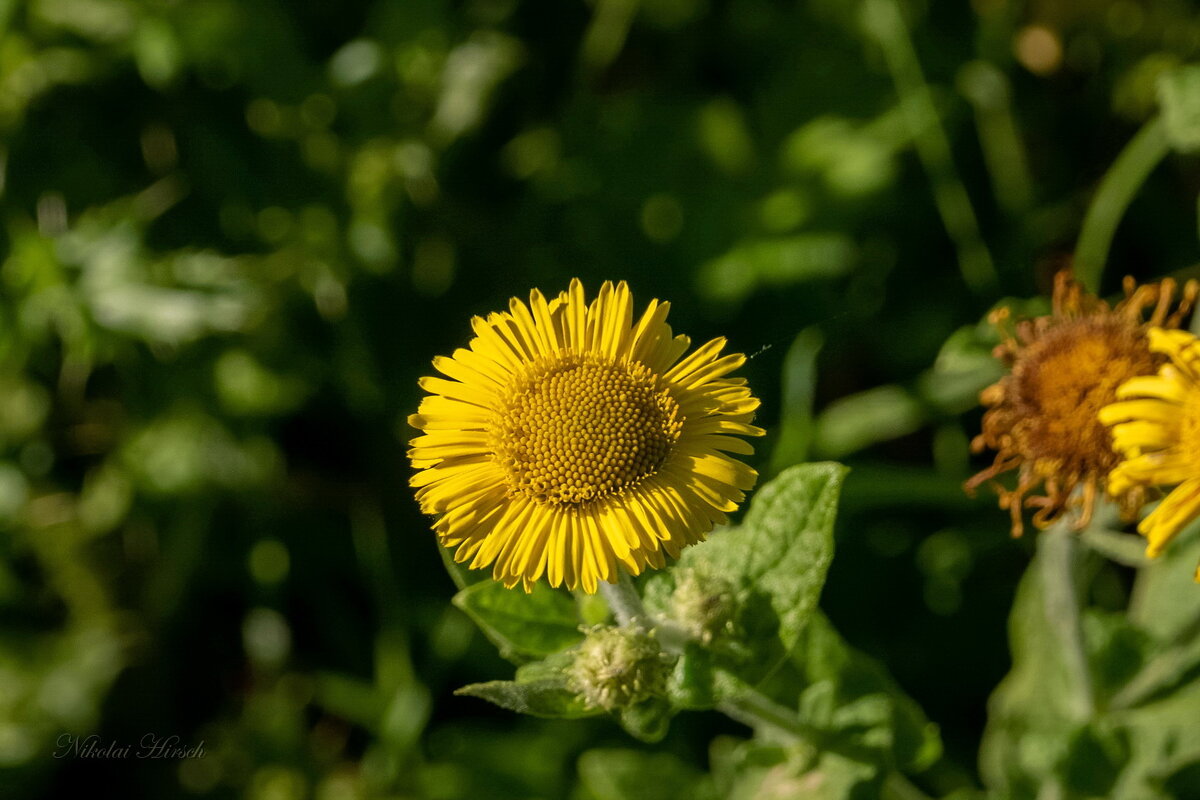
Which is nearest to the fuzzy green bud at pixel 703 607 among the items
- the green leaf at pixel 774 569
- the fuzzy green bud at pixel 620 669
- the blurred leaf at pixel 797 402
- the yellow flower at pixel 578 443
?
the green leaf at pixel 774 569

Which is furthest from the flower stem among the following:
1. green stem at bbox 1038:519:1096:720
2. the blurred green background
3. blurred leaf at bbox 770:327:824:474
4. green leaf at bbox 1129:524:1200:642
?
green leaf at bbox 1129:524:1200:642

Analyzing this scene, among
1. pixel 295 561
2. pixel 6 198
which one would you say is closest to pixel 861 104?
pixel 295 561

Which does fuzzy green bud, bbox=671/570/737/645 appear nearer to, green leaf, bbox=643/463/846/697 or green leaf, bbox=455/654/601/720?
green leaf, bbox=643/463/846/697

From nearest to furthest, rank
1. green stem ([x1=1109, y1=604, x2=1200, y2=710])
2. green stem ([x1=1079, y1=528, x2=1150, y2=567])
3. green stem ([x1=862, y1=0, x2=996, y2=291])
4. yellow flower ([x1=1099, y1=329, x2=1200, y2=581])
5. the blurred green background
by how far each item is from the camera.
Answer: yellow flower ([x1=1099, y1=329, x2=1200, y2=581])
green stem ([x1=1079, y1=528, x2=1150, y2=567])
green stem ([x1=1109, y1=604, x2=1200, y2=710])
the blurred green background
green stem ([x1=862, y1=0, x2=996, y2=291])

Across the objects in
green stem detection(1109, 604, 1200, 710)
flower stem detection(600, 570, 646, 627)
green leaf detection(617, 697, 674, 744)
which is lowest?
green stem detection(1109, 604, 1200, 710)

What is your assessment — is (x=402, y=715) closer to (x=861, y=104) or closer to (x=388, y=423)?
(x=388, y=423)

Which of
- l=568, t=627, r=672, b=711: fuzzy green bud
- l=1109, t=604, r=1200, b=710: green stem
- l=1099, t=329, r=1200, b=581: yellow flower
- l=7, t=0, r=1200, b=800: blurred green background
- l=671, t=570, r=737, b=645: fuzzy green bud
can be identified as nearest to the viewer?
l=1099, t=329, r=1200, b=581: yellow flower

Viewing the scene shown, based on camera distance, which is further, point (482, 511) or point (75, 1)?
point (75, 1)

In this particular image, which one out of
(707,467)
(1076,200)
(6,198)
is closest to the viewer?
(707,467)
